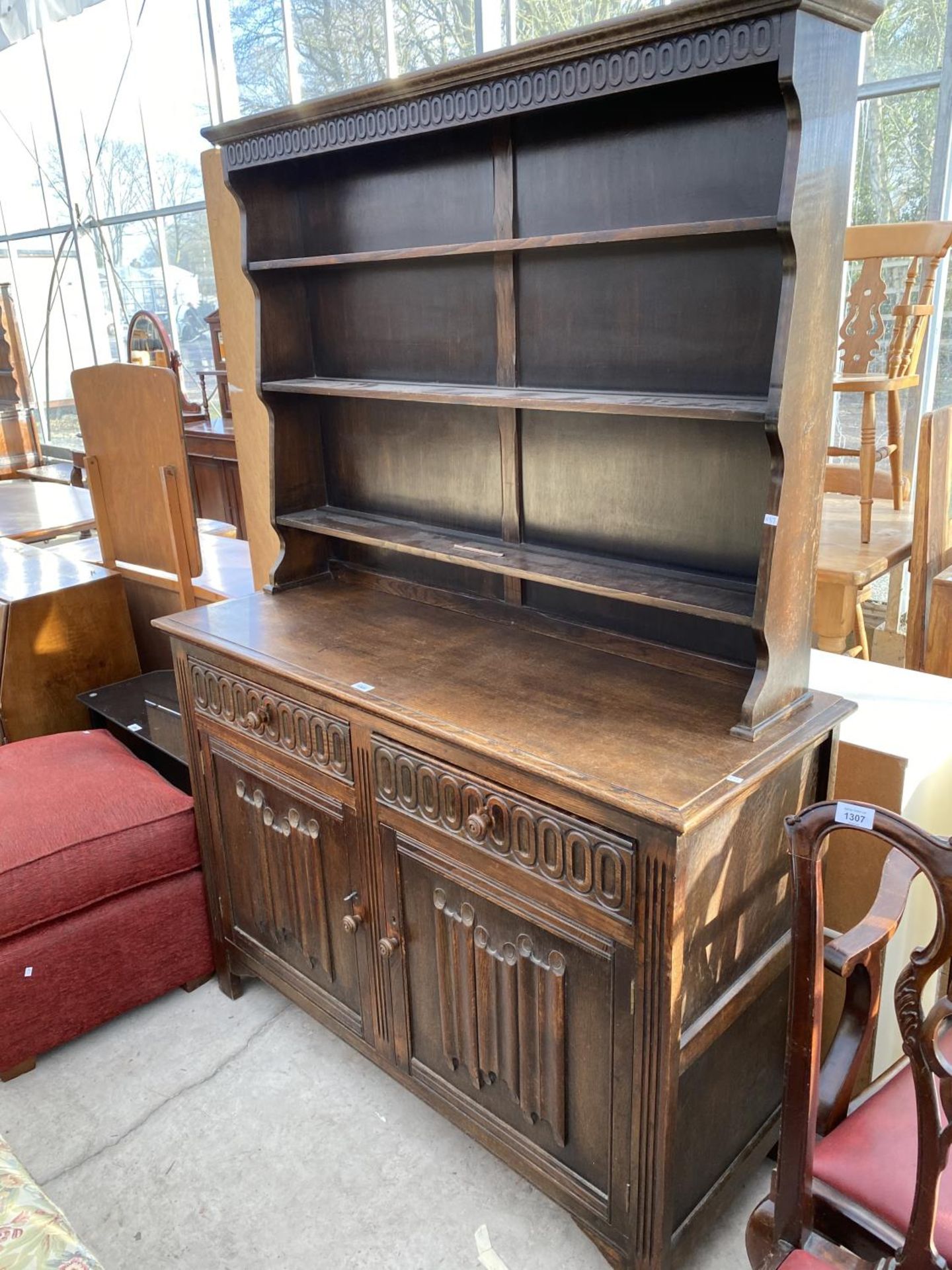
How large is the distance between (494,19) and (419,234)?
2818 millimetres

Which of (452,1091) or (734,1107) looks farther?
(452,1091)

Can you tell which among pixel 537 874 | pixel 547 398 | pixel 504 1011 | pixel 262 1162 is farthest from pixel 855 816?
pixel 262 1162

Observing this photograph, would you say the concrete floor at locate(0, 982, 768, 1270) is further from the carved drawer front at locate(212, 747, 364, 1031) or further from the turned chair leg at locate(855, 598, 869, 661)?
the turned chair leg at locate(855, 598, 869, 661)

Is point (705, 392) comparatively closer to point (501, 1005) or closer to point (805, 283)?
point (805, 283)

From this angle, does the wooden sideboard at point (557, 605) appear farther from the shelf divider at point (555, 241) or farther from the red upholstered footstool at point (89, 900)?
the red upholstered footstool at point (89, 900)

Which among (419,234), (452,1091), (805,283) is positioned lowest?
(452,1091)

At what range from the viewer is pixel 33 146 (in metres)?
7.92

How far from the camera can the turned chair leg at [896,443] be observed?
116 inches

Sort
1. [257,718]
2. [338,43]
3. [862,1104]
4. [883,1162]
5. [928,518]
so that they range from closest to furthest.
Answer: [883,1162]
[862,1104]
[257,718]
[928,518]
[338,43]

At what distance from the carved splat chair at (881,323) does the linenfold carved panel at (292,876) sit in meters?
1.92

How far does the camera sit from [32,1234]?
3.51 feet

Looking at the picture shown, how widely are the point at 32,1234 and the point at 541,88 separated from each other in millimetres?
1677

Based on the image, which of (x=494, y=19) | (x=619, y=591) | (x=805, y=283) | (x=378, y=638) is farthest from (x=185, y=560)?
(x=494, y=19)

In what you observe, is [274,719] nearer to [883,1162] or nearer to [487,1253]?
[487,1253]
